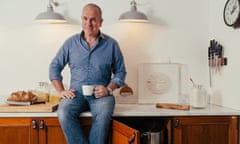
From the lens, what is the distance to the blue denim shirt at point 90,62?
6.89 ft

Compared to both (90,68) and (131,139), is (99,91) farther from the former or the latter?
(131,139)

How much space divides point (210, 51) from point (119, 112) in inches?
37.9

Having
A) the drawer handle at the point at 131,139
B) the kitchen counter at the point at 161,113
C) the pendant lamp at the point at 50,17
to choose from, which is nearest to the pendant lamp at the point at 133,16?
the pendant lamp at the point at 50,17

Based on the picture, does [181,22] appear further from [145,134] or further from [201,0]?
[145,134]

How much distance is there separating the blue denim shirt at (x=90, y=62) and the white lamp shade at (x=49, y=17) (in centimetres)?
29

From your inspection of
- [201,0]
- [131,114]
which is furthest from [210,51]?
[131,114]

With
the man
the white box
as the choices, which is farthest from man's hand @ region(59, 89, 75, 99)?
the white box

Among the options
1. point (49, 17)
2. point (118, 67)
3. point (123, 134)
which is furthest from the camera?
point (49, 17)

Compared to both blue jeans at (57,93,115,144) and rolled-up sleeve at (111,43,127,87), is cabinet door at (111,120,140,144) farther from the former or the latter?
rolled-up sleeve at (111,43,127,87)

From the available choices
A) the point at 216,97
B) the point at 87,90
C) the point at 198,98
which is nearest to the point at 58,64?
the point at 87,90

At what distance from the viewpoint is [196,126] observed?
2.06 m

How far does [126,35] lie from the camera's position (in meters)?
2.55

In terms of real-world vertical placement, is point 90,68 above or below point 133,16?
below

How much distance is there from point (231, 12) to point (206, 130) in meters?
0.84
